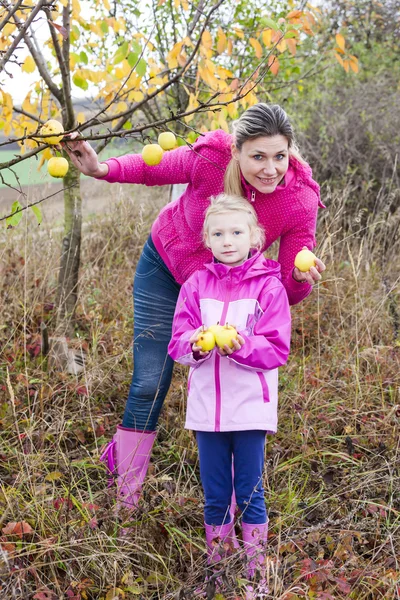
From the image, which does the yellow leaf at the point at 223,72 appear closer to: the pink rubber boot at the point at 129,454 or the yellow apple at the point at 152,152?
the yellow apple at the point at 152,152

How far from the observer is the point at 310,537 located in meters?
2.07

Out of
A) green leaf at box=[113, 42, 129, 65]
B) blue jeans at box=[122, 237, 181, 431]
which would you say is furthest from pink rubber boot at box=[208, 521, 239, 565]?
green leaf at box=[113, 42, 129, 65]

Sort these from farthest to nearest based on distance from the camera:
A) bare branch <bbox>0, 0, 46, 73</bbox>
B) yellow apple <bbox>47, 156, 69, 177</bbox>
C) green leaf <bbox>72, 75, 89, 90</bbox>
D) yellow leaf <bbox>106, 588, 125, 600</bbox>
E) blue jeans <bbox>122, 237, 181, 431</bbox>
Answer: green leaf <bbox>72, 75, 89, 90</bbox> → blue jeans <bbox>122, 237, 181, 431</bbox> → yellow leaf <bbox>106, 588, 125, 600</bbox> → yellow apple <bbox>47, 156, 69, 177</bbox> → bare branch <bbox>0, 0, 46, 73</bbox>

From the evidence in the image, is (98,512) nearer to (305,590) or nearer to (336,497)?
(305,590)

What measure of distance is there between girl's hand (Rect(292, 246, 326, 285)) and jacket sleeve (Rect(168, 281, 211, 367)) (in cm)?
37

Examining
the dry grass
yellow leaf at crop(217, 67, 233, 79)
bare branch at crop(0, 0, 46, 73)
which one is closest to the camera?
bare branch at crop(0, 0, 46, 73)

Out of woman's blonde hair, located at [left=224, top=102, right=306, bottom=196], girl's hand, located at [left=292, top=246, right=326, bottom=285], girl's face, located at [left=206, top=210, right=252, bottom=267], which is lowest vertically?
girl's hand, located at [left=292, top=246, right=326, bottom=285]

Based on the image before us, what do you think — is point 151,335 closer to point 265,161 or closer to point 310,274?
point 310,274

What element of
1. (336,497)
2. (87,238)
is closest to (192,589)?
(336,497)

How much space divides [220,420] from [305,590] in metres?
0.58

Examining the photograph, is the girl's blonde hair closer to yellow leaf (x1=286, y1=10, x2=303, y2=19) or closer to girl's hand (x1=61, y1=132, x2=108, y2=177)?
girl's hand (x1=61, y1=132, x2=108, y2=177)

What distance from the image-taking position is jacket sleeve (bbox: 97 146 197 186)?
2.15 meters

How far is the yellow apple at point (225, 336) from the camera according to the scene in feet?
5.90

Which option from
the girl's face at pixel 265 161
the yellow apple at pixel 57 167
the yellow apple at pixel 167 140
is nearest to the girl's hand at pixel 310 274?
the girl's face at pixel 265 161
